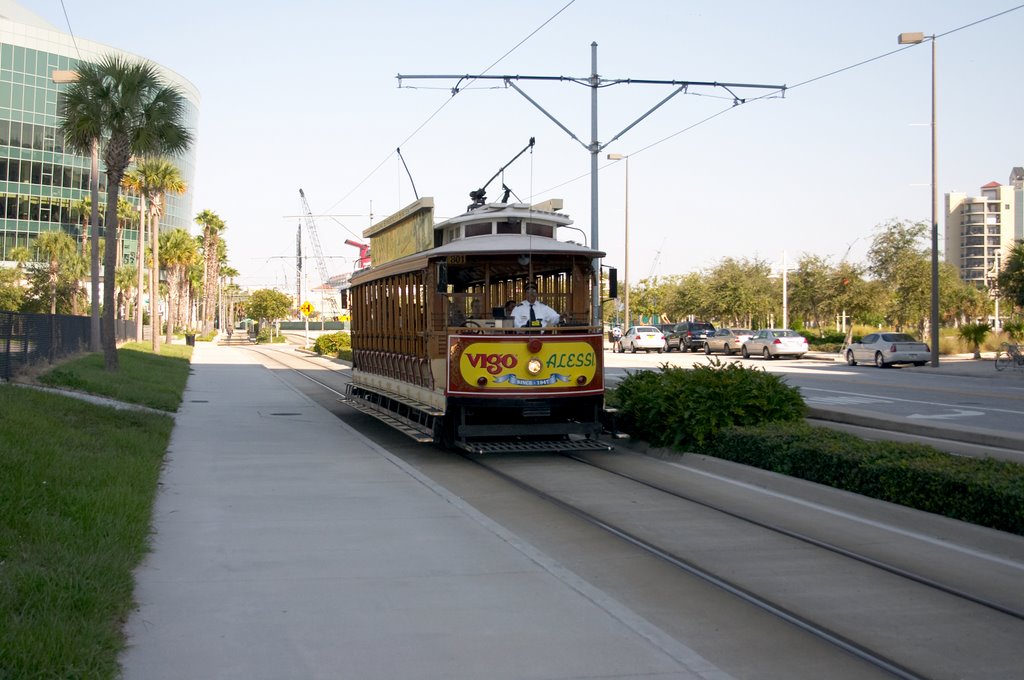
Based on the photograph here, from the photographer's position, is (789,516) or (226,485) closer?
(789,516)

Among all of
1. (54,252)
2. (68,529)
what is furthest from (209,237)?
(68,529)

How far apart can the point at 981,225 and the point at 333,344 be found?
17186 cm

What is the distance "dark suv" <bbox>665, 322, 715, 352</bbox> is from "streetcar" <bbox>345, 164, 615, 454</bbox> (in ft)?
143

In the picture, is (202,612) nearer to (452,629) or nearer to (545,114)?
(452,629)

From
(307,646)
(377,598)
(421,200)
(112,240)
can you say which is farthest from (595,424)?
(112,240)

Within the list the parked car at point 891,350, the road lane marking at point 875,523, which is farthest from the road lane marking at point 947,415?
the parked car at point 891,350

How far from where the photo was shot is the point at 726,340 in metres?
55.4

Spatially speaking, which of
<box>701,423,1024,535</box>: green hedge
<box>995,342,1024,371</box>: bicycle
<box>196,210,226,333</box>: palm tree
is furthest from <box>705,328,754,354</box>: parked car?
<box>196,210,226,333</box>: palm tree

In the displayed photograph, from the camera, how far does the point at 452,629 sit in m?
6.31

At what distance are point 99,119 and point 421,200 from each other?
15192 millimetres

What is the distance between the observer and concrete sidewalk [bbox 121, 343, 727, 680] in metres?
5.65

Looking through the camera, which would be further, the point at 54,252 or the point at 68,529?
the point at 54,252

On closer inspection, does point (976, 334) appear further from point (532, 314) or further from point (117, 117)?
point (532, 314)

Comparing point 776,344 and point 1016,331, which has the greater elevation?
point 1016,331
